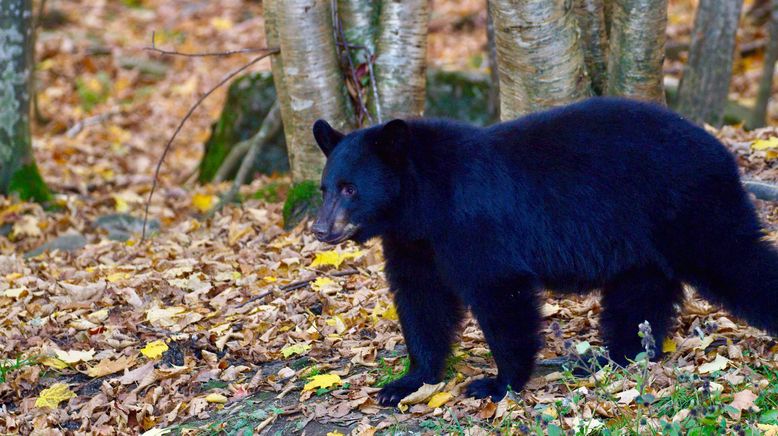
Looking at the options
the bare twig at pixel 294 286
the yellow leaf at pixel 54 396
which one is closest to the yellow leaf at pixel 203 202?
the bare twig at pixel 294 286

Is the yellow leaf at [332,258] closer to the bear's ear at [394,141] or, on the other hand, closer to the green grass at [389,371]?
the green grass at [389,371]

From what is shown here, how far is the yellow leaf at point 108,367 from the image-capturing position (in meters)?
Result: 5.32

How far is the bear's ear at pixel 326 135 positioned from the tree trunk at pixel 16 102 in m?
5.38

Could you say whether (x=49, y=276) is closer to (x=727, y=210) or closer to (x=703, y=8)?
(x=727, y=210)

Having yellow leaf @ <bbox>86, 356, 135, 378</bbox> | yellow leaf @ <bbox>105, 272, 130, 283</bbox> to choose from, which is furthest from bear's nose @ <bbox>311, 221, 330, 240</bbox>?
yellow leaf @ <bbox>105, 272, 130, 283</bbox>

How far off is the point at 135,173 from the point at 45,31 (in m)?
6.60

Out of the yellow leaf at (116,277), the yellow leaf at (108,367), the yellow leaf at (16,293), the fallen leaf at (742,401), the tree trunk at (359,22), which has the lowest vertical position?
the yellow leaf at (108,367)

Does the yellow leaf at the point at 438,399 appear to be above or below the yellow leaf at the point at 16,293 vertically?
below

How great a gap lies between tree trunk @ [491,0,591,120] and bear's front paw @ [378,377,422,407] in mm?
2278

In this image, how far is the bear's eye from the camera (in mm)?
4547

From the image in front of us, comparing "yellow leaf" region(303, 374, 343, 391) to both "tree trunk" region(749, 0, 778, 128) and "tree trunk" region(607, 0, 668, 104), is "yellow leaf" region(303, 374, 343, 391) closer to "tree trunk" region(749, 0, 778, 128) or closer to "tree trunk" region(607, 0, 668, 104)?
"tree trunk" region(607, 0, 668, 104)

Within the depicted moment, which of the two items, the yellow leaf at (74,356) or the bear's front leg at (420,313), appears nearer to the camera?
the bear's front leg at (420,313)

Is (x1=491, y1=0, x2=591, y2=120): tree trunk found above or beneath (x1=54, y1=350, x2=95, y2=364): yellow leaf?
above

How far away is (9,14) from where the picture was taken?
28.8 feet
